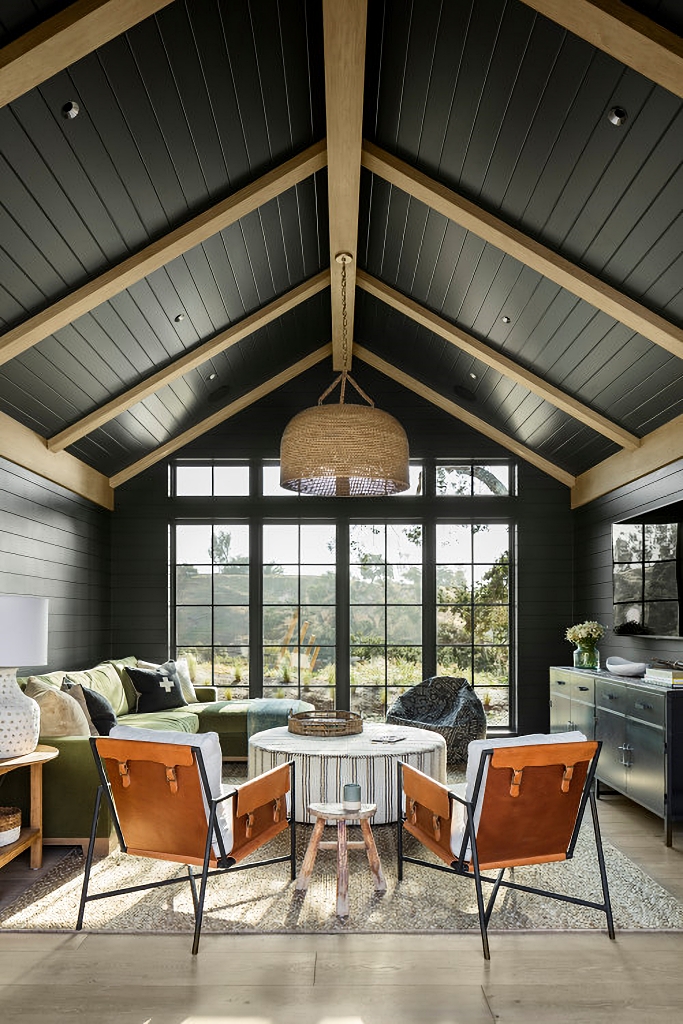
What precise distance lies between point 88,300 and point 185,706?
3.85 m

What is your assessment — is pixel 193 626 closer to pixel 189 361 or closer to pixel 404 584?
pixel 404 584

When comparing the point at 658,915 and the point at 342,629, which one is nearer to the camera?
the point at 658,915

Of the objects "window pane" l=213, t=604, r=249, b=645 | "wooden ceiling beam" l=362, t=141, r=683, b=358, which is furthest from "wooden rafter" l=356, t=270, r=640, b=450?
"window pane" l=213, t=604, r=249, b=645

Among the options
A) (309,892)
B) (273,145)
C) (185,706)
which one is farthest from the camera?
(185,706)

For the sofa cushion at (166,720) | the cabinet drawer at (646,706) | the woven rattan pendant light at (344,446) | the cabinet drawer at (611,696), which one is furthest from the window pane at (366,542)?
the cabinet drawer at (646,706)

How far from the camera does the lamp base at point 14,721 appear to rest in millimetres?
4180

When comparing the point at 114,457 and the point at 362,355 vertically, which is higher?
the point at 362,355

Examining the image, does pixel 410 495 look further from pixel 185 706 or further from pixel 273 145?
pixel 273 145

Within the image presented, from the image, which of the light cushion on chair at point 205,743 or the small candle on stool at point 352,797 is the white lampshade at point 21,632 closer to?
the light cushion on chair at point 205,743

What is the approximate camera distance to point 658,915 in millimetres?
3770

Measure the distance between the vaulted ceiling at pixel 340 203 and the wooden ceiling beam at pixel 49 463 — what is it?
1.5 inches

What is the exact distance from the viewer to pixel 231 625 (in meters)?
8.41

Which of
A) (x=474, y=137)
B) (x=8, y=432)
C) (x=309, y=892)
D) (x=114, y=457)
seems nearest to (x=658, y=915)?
(x=309, y=892)

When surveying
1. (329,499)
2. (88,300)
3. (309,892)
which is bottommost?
(309,892)
